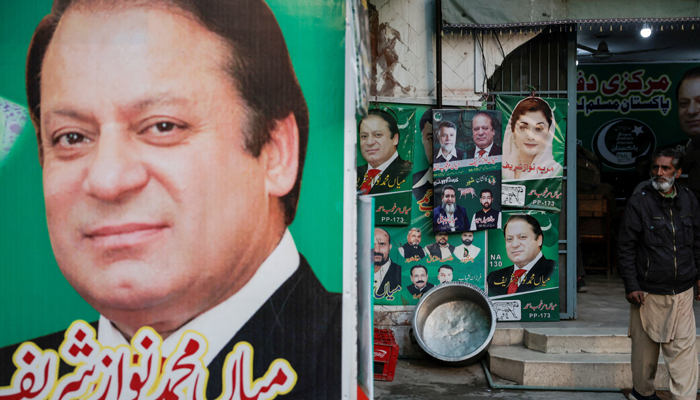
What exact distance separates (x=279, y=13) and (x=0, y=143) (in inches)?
59.3

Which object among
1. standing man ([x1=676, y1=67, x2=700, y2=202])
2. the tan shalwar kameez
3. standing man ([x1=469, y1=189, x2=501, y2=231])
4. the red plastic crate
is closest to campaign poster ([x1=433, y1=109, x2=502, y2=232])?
standing man ([x1=469, y1=189, x2=501, y2=231])

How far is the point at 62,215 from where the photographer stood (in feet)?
9.55

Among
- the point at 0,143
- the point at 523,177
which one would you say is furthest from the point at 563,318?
the point at 0,143

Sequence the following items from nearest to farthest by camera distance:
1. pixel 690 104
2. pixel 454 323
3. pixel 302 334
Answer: pixel 302 334
pixel 454 323
pixel 690 104

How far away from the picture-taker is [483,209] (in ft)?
21.7

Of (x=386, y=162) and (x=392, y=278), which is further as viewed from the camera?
(x=392, y=278)

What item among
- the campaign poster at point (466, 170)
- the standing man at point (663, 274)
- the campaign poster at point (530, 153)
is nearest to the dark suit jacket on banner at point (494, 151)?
the campaign poster at point (466, 170)

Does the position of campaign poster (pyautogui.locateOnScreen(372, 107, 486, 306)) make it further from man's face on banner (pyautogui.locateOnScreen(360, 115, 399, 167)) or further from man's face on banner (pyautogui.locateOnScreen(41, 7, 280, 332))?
man's face on banner (pyautogui.locateOnScreen(41, 7, 280, 332))

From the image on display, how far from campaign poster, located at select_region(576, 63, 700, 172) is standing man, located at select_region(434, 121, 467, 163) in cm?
529

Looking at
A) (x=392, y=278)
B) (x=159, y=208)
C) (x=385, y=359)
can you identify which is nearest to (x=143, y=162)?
(x=159, y=208)

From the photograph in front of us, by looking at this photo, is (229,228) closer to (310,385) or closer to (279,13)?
(310,385)

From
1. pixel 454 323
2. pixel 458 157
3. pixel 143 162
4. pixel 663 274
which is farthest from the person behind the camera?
pixel 458 157

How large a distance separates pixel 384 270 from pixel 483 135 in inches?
72.8

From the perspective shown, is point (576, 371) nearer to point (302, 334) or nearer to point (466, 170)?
point (466, 170)
